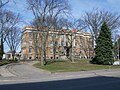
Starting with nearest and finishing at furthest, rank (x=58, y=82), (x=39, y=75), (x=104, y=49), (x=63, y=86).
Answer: (x=63, y=86) → (x=58, y=82) → (x=39, y=75) → (x=104, y=49)

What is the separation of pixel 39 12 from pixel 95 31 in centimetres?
2371

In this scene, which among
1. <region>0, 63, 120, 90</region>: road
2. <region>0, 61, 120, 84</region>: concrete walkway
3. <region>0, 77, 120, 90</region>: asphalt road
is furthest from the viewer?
<region>0, 61, 120, 84</region>: concrete walkway

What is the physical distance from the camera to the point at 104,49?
4703 centimetres

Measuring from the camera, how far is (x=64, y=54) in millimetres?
110625

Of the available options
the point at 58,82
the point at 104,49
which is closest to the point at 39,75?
the point at 58,82

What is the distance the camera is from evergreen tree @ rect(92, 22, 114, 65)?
46.2 m

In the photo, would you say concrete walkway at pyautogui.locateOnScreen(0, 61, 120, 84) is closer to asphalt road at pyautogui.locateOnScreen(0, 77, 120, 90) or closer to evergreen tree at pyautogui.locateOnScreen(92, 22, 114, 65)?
asphalt road at pyautogui.locateOnScreen(0, 77, 120, 90)

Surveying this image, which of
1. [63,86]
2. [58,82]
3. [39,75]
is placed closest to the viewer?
[63,86]

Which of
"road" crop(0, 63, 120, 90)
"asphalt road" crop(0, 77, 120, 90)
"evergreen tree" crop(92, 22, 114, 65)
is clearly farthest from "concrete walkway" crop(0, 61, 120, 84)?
"evergreen tree" crop(92, 22, 114, 65)

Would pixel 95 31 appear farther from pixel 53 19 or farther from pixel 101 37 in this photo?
pixel 53 19

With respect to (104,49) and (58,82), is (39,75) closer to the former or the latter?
(58,82)

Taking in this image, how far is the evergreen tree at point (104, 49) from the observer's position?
152 ft

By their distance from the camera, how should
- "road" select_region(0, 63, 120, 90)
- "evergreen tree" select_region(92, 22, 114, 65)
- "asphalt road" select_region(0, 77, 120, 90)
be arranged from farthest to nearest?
1. "evergreen tree" select_region(92, 22, 114, 65)
2. "road" select_region(0, 63, 120, 90)
3. "asphalt road" select_region(0, 77, 120, 90)

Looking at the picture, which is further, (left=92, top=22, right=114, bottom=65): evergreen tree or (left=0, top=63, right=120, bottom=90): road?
(left=92, top=22, right=114, bottom=65): evergreen tree
